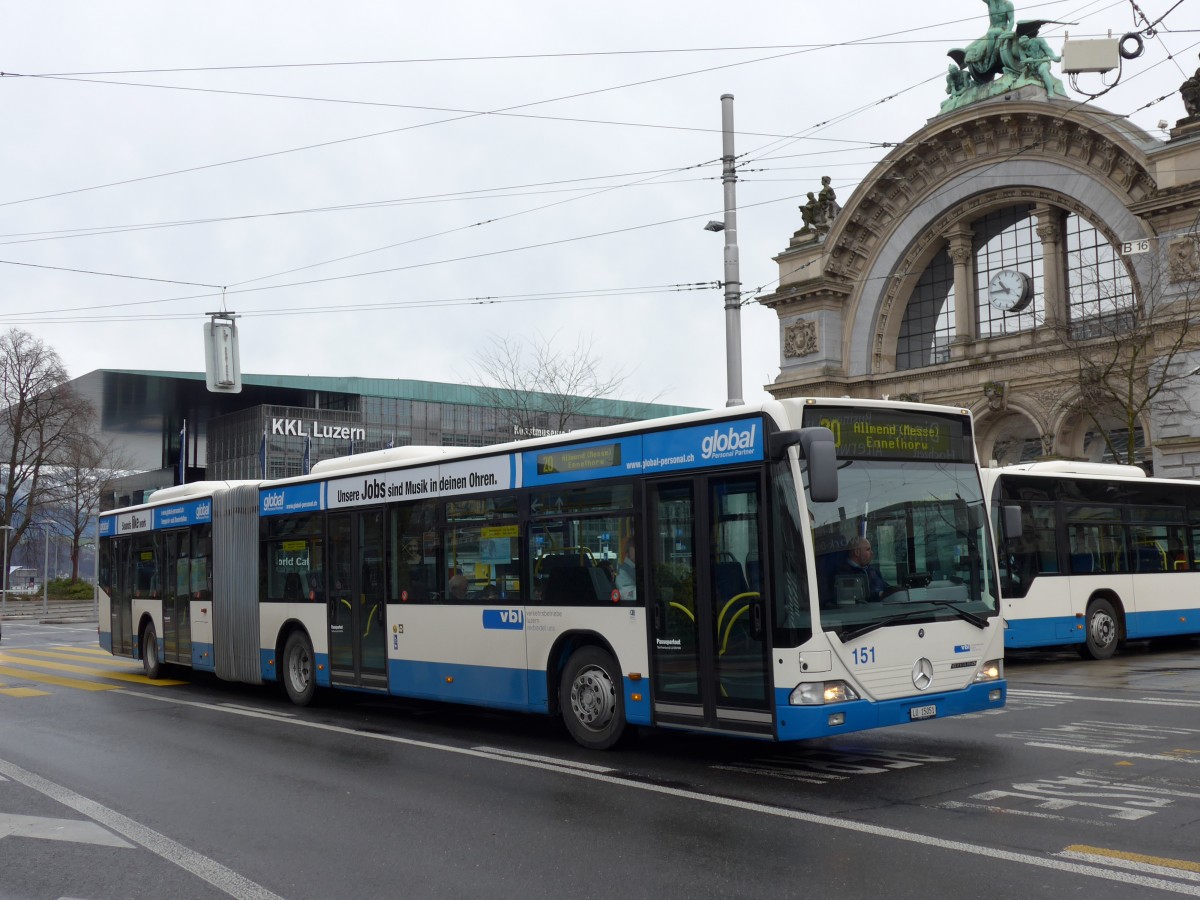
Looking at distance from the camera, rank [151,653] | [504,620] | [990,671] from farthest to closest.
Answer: [151,653] < [504,620] < [990,671]

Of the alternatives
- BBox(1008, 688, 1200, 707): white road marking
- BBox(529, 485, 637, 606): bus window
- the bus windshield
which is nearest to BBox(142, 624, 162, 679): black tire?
BBox(529, 485, 637, 606): bus window

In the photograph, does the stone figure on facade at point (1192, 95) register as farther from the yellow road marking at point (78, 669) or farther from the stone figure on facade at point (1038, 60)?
the yellow road marking at point (78, 669)

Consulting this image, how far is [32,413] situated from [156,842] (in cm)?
5909

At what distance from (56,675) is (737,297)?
41.2 ft

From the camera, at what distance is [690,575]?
9.75 metres

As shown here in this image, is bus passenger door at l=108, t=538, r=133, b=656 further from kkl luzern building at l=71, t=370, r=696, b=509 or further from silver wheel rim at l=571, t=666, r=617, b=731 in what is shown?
kkl luzern building at l=71, t=370, r=696, b=509

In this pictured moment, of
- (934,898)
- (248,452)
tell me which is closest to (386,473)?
(934,898)

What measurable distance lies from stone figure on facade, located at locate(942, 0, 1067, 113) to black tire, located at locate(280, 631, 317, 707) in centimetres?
3037

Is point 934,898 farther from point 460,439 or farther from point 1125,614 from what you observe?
point 460,439

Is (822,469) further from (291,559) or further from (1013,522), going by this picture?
(291,559)

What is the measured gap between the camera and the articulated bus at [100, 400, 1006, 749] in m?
9.02

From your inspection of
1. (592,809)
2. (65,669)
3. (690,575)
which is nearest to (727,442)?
(690,575)

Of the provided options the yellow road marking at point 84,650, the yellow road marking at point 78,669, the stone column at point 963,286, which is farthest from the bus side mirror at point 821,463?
the stone column at point 963,286

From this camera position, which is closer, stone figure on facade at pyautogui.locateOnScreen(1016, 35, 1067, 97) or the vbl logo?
the vbl logo
